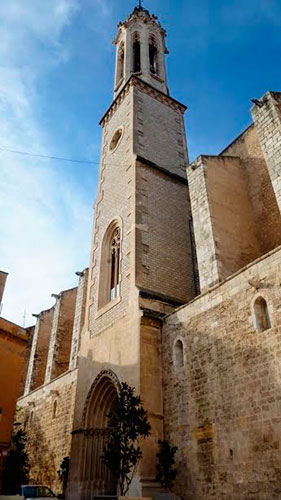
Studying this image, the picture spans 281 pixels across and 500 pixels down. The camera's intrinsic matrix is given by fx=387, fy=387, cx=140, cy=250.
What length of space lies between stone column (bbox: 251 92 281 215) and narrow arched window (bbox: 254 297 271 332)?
2752 millimetres

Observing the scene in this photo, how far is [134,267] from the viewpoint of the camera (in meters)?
11.2

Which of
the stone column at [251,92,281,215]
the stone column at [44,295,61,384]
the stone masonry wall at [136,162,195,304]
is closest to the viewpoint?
the stone column at [251,92,281,215]

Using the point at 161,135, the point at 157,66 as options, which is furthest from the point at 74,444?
the point at 157,66

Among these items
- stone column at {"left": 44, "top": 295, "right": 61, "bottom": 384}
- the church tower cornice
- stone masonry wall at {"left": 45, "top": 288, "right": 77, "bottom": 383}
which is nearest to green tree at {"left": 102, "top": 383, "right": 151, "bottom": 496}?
stone column at {"left": 44, "top": 295, "right": 61, "bottom": 384}

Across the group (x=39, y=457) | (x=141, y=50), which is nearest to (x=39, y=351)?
(x=39, y=457)

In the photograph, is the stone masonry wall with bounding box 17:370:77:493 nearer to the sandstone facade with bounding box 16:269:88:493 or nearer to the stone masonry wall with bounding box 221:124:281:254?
the sandstone facade with bounding box 16:269:88:493

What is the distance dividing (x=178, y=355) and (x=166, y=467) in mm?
2358

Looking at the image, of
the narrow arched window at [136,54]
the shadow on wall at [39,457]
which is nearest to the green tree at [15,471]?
the shadow on wall at [39,457]

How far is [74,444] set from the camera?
10828 mm

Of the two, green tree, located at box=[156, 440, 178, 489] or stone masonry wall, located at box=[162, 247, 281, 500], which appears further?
green tree, located at box=[156, 440, 178, 489]

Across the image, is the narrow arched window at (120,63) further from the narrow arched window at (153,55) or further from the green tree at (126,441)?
the green tree at (126,441)

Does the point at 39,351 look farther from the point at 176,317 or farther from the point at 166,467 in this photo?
the point at 166,467

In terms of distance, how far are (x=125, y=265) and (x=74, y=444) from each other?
5.27 meters

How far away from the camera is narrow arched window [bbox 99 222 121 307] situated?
13000 millimetres
